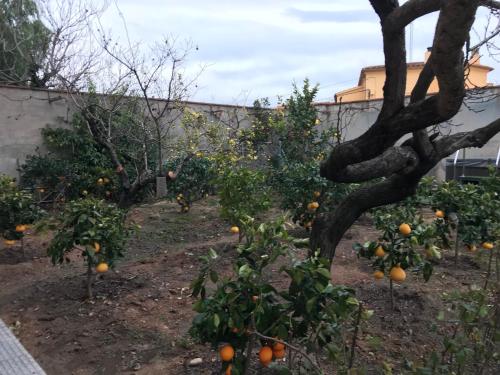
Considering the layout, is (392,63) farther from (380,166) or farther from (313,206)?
(313,206)

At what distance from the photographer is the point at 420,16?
2764 millimetres

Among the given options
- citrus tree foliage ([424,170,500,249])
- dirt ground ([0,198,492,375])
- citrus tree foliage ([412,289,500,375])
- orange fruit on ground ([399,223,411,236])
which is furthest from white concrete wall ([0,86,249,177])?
citrus tree foliage ([412,289,500,375])

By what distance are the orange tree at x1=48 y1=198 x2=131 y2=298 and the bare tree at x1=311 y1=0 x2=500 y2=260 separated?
1.79 metres

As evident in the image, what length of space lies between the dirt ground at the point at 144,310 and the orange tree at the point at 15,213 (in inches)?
16.0

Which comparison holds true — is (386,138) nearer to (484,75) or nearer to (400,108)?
(400,108)

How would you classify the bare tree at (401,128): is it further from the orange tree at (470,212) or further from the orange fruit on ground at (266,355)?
the orange tree at (470,212)

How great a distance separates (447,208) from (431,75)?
257cm

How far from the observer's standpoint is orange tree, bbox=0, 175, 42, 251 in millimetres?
5469

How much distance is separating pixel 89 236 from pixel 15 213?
2.08 meters

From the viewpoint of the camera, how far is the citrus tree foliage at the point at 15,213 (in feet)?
17.9

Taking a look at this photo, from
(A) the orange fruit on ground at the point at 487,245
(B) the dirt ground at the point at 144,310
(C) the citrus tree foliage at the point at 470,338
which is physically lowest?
(B) the dirt ground at the point at 144,310

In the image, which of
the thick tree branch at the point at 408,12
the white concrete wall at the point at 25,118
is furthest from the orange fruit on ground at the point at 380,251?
the white concrete wall at the point at 25,118

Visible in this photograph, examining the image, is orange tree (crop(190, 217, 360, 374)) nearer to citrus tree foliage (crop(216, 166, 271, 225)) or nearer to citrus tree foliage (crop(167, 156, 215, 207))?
citrus tree foliage (crop(216, 166, 271, 225))

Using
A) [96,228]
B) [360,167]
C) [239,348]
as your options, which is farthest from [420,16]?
[96,228]
